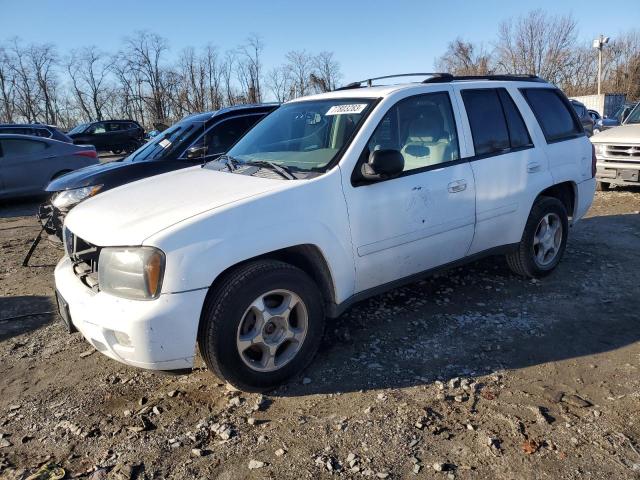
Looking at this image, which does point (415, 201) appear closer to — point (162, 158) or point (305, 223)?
point (305, 223)

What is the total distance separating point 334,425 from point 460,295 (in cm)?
221

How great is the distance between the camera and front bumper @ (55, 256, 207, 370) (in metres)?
2.69

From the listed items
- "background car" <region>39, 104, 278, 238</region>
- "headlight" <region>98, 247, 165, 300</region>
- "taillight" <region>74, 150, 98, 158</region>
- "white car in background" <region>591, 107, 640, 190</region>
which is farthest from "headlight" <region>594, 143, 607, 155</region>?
"taillight" <region>74, 150, 98, 158</region>

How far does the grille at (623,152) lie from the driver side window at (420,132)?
21.0ft

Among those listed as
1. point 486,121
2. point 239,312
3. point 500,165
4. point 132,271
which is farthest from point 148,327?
point 486,121

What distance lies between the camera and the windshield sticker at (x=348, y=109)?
371 cm

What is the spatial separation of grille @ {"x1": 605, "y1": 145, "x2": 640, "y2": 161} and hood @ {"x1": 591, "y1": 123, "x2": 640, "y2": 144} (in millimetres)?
116

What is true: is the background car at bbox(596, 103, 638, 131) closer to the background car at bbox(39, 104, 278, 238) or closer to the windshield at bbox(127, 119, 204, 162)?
the background car at bbox(39, 104, 278, 238)

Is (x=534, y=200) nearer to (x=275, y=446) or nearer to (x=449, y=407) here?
(x=449, y=407)

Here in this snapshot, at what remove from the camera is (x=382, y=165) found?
10.9 feet

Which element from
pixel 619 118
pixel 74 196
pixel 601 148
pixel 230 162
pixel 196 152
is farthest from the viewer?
pixel 619 118

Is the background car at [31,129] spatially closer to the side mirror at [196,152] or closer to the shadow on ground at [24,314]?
the side mirror at [196,152]

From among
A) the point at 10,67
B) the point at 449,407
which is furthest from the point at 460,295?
the point at 10,67

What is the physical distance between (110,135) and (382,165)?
25.4m
